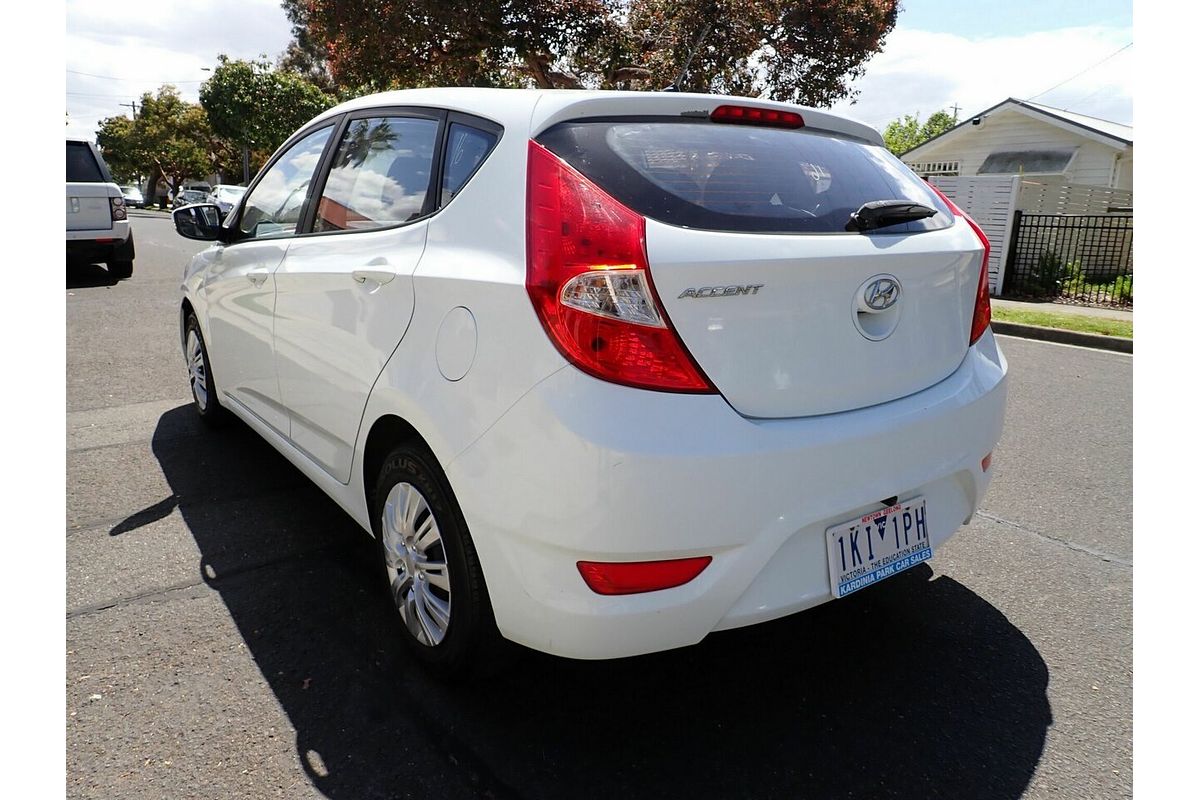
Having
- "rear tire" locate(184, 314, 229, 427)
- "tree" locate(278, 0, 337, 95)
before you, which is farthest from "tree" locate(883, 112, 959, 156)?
"rear tire" locate(184, 314, 229, 427)

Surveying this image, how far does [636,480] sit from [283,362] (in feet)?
6.43

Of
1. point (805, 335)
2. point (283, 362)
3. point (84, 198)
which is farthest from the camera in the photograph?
point (84, 198)

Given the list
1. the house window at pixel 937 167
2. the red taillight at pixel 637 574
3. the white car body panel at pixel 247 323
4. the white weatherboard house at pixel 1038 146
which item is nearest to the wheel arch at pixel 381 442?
the red taillight at pixel 637 574

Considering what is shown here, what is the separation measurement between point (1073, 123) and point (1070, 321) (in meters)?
12.1

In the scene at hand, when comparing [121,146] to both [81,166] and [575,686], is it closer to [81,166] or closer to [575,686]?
[81,166]

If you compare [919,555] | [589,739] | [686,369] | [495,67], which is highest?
[495,67]

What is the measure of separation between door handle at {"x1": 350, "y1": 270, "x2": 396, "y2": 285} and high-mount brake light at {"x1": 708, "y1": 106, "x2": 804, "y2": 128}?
1.03m

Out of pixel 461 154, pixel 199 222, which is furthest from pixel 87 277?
pixel 461 154

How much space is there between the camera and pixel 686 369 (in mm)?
1897

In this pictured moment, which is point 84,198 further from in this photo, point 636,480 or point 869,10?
point 869,10

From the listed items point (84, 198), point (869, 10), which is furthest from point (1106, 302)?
point (84, 198)

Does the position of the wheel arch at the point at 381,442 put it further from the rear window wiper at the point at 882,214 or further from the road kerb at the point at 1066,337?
the road kerb at the point at 1066,337

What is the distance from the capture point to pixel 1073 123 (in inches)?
772

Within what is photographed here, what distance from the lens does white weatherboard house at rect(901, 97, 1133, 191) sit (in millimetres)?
19703
